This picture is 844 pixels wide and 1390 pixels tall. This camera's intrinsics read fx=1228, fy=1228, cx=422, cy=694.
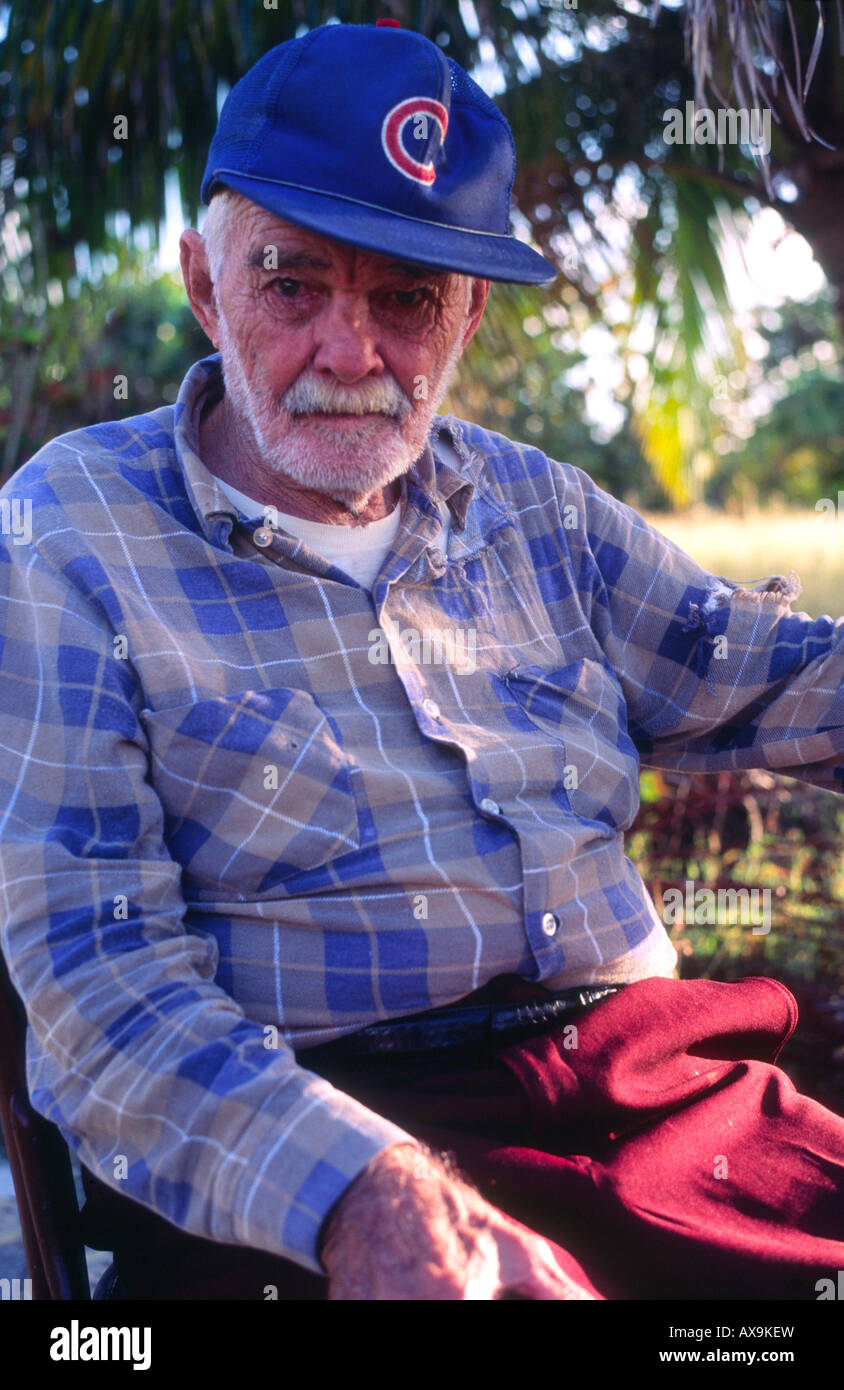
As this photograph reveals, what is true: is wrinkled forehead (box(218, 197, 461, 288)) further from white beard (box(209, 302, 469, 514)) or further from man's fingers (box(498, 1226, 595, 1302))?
man's fingers (box(498, 1226, 595, 1302))

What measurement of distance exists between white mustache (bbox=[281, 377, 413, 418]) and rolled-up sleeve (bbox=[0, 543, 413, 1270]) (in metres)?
0.35

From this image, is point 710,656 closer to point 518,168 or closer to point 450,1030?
point 450,1030

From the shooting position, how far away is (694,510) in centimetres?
825

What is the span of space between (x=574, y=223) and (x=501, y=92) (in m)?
0.75

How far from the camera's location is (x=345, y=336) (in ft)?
5.07

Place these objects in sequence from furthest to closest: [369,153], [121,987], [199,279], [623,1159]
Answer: [199,279], [369,153], [623,1159], [121,987]

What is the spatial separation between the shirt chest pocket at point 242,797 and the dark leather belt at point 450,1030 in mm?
202

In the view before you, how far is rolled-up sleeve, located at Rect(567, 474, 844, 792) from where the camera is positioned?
185 centimetres

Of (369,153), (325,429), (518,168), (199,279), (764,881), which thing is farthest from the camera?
(518,168)

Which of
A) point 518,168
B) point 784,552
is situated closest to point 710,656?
point 518,168

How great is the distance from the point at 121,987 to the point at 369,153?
1015 mm

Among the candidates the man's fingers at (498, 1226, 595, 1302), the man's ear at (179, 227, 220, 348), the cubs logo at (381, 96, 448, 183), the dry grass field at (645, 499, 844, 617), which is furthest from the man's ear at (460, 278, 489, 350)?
the dry grass field at (645, 499, 844, 617)

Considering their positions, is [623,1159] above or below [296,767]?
below
